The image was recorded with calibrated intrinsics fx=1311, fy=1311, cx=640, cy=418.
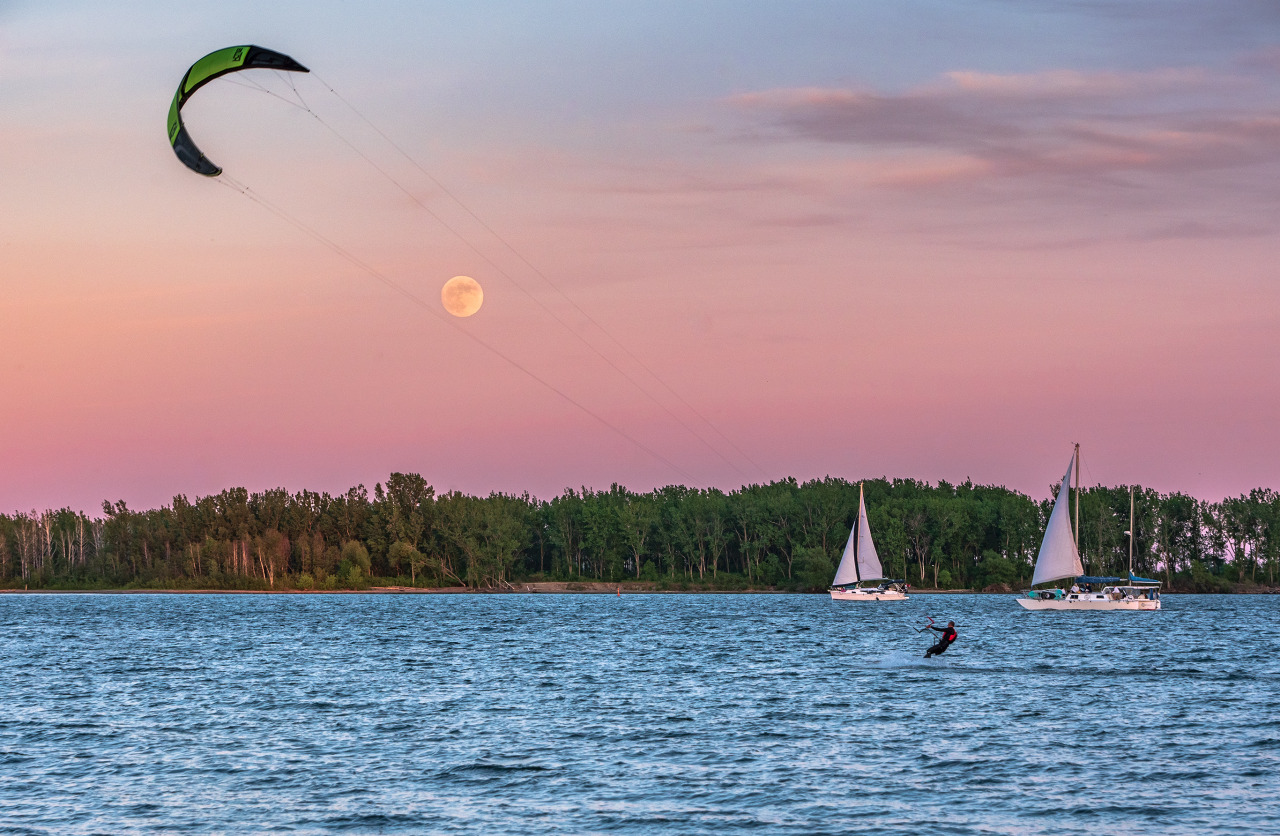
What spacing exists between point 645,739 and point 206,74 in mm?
27662

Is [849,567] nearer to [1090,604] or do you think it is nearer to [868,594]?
[868,594]

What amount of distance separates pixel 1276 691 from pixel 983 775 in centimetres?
2774

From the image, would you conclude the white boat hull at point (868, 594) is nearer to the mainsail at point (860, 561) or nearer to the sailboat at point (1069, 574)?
the mainsail at point (860, 561)

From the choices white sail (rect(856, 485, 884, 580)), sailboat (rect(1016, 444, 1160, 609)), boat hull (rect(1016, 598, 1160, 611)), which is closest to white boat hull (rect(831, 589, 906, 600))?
white sail (rect(856, 485, 884, 580))

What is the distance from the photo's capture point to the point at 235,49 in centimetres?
4616

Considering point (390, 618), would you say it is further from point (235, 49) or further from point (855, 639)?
point (235, 49)

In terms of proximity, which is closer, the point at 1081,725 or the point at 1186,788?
the point at 1186,788

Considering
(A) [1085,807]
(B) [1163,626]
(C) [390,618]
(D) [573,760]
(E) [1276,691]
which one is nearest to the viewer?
(A) [1085,807]

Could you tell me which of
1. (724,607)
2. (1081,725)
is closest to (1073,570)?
(724,607)

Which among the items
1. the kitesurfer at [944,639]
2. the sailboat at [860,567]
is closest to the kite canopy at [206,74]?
the kitesurfer at [944,639]

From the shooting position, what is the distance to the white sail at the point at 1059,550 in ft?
380

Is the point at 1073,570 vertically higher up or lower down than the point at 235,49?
lower down

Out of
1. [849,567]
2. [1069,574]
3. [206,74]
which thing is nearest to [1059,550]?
[1069,574]

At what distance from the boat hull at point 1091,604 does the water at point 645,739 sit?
128 ft
